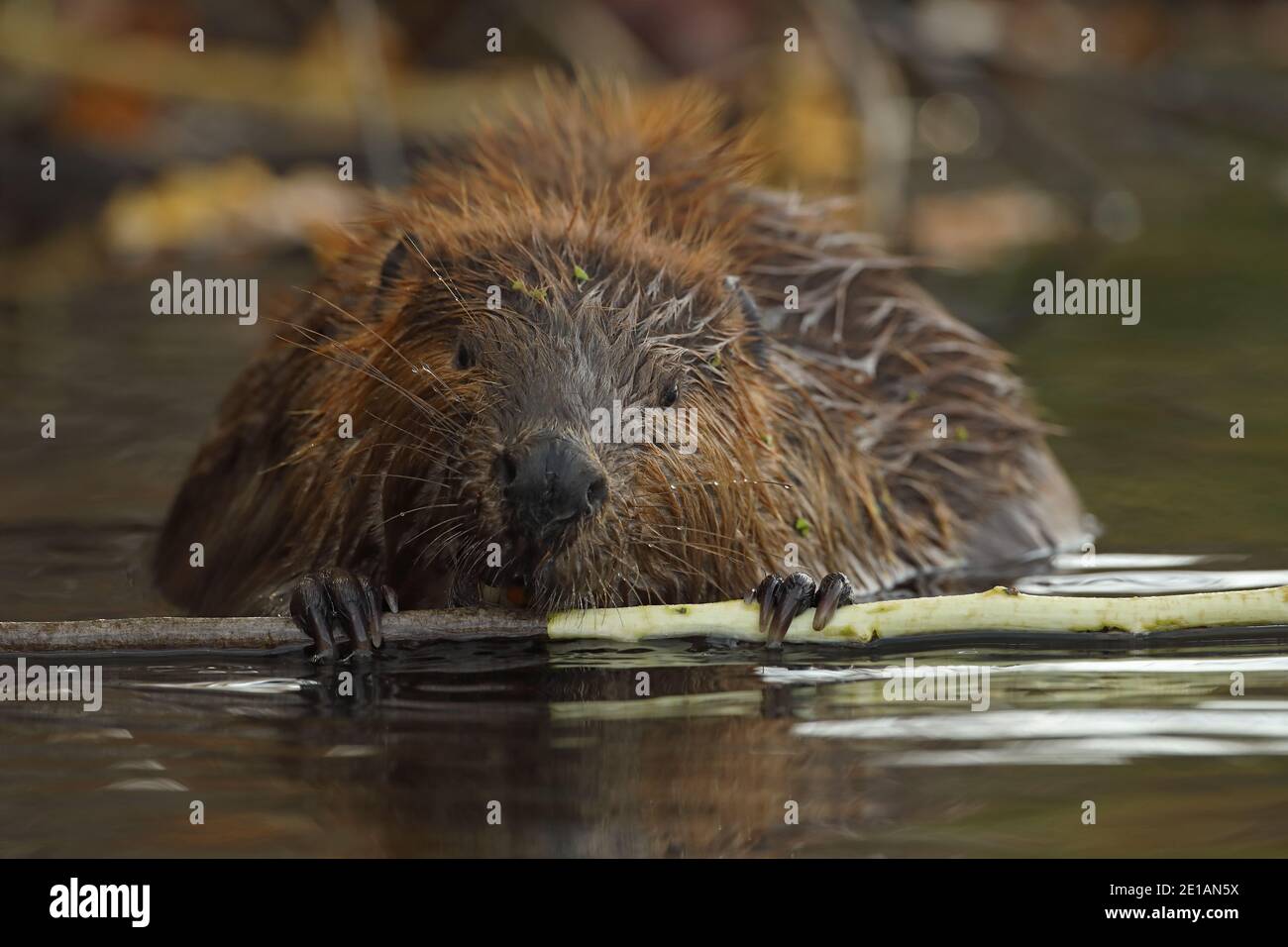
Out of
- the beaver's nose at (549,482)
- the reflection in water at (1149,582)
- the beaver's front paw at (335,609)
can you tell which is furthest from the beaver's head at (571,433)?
the reflection in water at (1149,582)

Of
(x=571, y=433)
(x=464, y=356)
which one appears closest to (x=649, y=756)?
(x=571, y=433)

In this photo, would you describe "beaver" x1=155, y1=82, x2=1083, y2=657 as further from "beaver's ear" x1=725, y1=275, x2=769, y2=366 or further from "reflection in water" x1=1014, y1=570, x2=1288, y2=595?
"reflection in water" x1=1014, y1=570, x2=1288, y2=595

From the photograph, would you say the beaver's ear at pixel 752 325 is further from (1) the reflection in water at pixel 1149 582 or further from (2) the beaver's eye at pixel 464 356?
(1) the reflection in water at pixel 1149 582

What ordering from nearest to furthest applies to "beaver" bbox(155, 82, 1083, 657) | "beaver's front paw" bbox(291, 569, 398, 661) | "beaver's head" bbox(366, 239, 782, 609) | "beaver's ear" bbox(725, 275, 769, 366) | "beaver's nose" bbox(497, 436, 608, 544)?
"beaver's nose" bbox(497, 436, 608, 544), "beaver's head" bbox(366, 239, 782, 609), "beaver" bbox(155, 82, 1083, 657), "beaver's front paw" bbox(291, 569, 398, 661), "beaver's ear" bbox(725, 275, 769, 366)

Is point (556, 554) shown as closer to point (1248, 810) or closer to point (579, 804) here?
point (579, 804)

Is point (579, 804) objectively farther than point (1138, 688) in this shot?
No

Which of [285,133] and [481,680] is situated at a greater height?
[285,133]

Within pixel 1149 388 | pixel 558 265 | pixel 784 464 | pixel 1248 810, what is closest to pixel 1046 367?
pixel 1149 388

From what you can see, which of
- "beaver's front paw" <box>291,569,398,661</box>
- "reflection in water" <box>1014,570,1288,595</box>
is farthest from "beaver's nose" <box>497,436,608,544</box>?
"reflection in water" <box>1014,570,1288,595</box>
